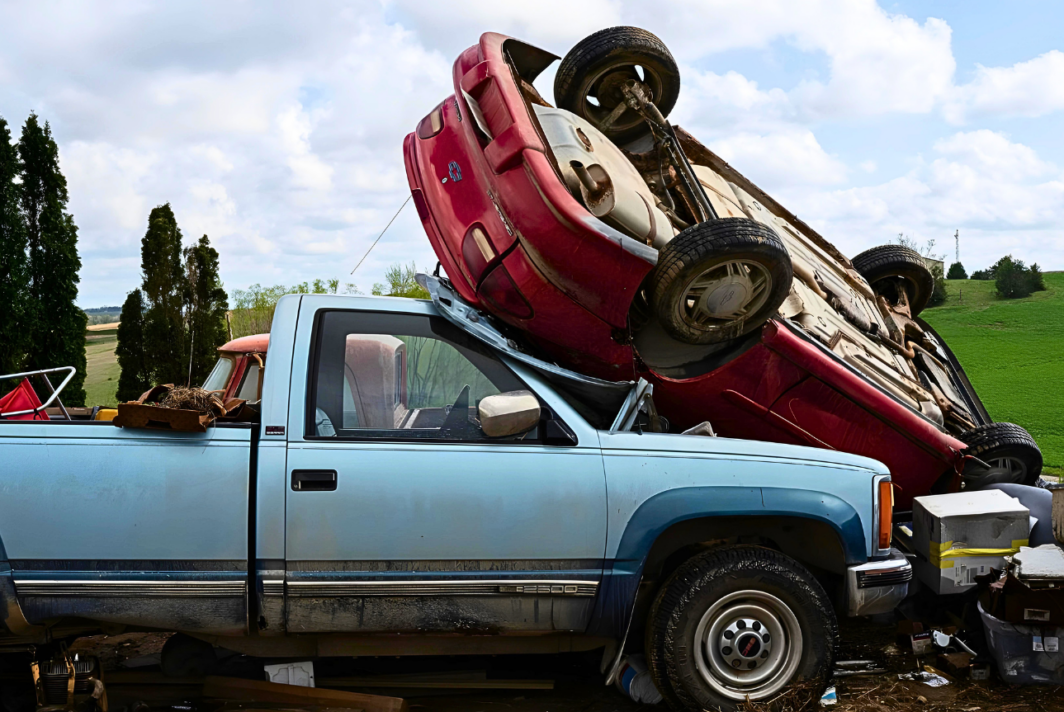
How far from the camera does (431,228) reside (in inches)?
190

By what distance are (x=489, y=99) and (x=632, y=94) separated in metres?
1.60

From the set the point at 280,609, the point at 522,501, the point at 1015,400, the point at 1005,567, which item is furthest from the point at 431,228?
the point at 1015,400

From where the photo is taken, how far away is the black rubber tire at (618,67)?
557cm

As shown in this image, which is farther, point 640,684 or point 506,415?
point 640,684

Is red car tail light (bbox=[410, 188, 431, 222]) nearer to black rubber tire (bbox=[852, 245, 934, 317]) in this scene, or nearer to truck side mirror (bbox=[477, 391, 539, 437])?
truck side mirror (bbox=[477, 391, 539, 437])

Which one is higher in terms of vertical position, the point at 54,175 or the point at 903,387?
the point at 54,175

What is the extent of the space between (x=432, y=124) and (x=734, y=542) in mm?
2808

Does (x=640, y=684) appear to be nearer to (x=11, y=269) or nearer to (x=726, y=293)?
(x=726, y=293)

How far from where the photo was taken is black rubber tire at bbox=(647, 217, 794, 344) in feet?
13.2

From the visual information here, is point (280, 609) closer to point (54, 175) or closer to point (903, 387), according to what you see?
point (903, 387)

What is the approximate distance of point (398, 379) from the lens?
3.67 metres

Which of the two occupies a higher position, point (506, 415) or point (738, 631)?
point (506, 415)

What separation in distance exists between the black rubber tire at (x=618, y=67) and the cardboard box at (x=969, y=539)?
3112 millimetres

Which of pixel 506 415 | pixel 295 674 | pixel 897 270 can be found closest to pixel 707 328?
pixel 506 415
